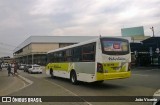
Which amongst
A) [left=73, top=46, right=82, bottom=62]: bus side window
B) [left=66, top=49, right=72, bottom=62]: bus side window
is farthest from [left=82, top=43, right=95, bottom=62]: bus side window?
[left=66, top=49, right=72, bottom=62]: bus side window

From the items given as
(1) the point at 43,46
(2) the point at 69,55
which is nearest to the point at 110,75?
(2) the point at 69,55

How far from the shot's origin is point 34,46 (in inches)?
3853

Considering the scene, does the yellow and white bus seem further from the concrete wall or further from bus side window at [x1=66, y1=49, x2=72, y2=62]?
the concrete wall

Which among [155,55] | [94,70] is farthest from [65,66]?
[155,55]

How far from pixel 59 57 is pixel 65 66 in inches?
99.7

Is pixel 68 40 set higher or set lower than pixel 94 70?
higher

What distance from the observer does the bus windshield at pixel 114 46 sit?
58.3ft

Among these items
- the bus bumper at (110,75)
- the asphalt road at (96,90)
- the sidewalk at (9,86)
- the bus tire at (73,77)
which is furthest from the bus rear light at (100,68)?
the sidewalk at (9,86)

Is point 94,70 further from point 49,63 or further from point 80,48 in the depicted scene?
point 49,63

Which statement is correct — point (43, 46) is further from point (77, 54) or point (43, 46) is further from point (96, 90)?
point (96, 90)

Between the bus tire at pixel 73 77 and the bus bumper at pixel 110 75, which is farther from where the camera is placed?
the bus tire at pixel 73 77

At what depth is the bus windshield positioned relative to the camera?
17.8 meters

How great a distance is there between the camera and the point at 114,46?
18047 mm

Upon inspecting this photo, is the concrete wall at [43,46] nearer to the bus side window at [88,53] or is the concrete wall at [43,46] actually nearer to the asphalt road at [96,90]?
the asphalt road at [96,90]
